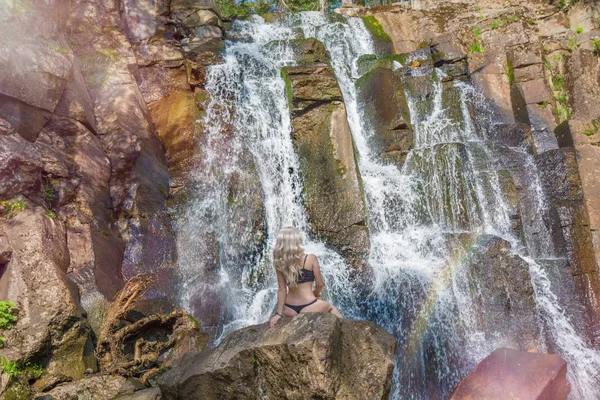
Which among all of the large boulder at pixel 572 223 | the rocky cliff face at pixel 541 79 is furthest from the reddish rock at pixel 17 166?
the large boulder at pixel 572 223

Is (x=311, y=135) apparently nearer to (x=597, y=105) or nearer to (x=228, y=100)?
(x=228, y=100)

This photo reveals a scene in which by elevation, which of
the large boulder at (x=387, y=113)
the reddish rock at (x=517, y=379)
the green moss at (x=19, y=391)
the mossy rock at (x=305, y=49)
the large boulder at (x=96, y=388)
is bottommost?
the reddish rock at (x=517, y=379)

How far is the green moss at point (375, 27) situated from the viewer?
1494 centimetres

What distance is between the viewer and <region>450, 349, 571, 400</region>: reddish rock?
13.3 ft

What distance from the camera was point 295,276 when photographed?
4656 mm

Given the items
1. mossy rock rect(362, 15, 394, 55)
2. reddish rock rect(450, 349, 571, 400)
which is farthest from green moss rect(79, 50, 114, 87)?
reddish rock rect(450, 349, 571, 400)

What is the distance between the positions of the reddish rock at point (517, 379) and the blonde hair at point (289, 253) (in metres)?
1.88

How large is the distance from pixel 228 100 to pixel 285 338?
8.02 m

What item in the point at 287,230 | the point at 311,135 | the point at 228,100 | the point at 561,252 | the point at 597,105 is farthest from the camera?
the point at 597,105

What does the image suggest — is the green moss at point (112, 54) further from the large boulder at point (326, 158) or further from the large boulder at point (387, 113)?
the large boulder at point (387, 113)

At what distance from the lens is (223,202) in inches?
371

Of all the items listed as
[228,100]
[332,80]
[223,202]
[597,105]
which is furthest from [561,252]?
[228,100]

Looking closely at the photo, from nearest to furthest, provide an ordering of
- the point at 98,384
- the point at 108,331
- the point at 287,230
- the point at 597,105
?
1. the point at 287,230
2. the point at 98,384
3. the point at 108,331
4. the point at 597,105

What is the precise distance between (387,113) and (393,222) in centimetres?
302
